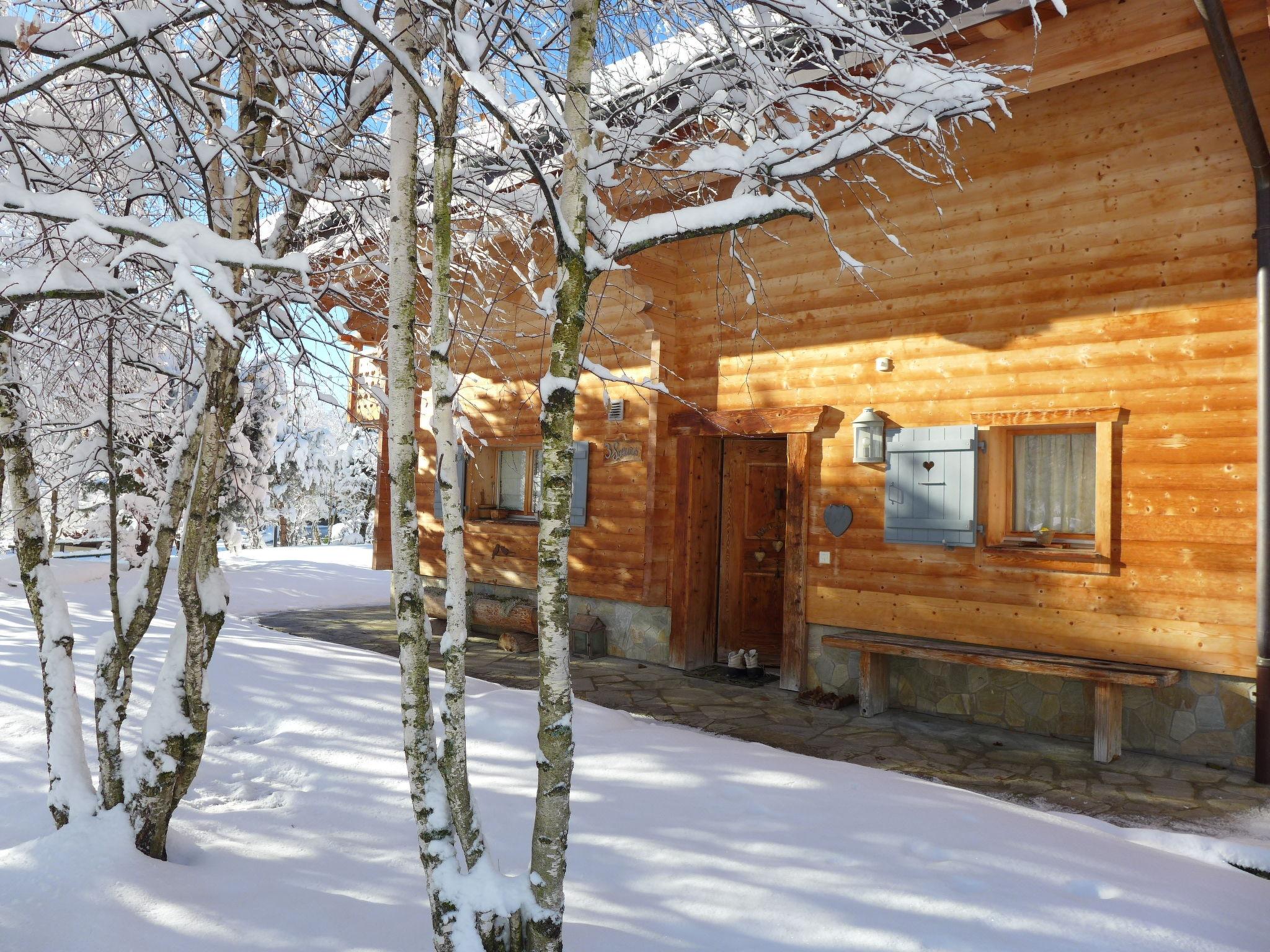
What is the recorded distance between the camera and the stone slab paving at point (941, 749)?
14.6ft

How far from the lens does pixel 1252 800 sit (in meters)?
4.49

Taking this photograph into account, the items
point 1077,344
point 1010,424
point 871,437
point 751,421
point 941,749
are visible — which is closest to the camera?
point 941,749

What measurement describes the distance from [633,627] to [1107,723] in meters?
4.25

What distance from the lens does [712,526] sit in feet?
26.8

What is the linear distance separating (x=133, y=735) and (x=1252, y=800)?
20.5ft

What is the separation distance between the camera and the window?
31.7 ft

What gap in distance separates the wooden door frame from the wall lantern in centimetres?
45

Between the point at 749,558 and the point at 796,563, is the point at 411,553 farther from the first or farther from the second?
the point at 749,558

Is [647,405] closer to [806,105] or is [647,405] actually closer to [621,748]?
[621,748]

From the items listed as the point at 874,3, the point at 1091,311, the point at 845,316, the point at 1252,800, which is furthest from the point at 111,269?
the point at 1252,800

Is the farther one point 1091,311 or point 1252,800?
point 1091,311

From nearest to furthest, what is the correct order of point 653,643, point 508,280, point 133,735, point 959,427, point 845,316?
point 133,735 < point 959,427 < point 845,316 < point 653,643 < point 508,280

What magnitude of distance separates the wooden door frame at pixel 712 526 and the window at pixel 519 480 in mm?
2229

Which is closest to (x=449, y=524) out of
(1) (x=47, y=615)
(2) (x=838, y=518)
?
(1) (x=47, y=615)
